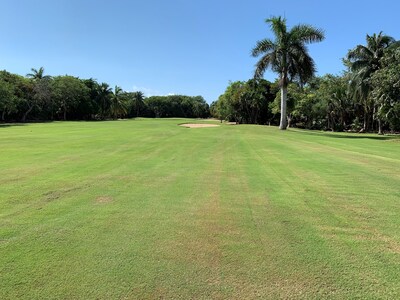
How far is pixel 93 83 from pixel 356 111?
66.5m

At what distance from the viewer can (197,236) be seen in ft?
14.7

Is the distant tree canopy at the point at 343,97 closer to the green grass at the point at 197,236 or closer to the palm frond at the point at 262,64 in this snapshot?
the palm frond at the point at 262,64

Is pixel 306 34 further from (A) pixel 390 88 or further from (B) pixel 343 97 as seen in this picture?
(B) pixel 343 97

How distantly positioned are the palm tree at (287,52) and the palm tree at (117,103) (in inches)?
2784

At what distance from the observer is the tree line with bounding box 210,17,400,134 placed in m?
28.7

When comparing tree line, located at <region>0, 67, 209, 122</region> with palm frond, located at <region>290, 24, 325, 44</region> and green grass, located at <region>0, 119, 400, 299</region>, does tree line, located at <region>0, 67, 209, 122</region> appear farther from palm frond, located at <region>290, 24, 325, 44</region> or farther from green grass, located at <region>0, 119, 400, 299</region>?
green grass, located at <region>0, 119, 400, 299</region>

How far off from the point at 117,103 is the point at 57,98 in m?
25.6

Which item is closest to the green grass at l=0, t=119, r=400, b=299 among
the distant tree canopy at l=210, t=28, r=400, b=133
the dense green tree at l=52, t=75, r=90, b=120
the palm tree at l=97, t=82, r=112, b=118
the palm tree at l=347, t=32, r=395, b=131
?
the distant tree canopy at l=210, t=28, r=400, b=133

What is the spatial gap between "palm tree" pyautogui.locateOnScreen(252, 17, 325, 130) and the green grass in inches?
1003

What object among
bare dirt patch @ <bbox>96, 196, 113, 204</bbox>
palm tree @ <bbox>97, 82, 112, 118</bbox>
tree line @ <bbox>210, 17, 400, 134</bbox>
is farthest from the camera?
palm tree @ <bbox>97, 82, 112, 118</bbox>

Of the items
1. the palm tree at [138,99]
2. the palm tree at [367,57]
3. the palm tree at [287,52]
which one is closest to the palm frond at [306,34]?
the palm tree at [287,52]

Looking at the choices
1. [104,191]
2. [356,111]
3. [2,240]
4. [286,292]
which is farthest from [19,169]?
[356,111]

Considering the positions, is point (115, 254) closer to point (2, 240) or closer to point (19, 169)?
point (2, 240)

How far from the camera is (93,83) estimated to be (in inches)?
3688
